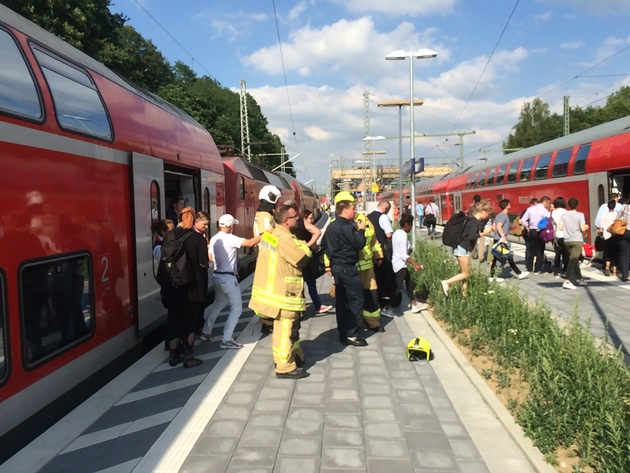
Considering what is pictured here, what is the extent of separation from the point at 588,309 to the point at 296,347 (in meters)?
5.27

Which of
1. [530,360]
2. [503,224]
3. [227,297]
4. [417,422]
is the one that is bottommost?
[417,422]

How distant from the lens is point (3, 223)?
3234mm

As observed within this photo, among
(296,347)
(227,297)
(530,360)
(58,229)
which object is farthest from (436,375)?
(58,229)

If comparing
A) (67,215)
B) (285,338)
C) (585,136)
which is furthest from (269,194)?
(585,136)

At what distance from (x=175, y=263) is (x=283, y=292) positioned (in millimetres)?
1193

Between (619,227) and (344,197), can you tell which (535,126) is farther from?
(344,197)

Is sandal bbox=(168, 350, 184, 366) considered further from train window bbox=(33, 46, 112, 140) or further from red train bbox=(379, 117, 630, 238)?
red train bbox=(379, 117, 630, 238)

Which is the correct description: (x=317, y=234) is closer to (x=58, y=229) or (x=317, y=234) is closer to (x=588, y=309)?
(x=58, y=229)

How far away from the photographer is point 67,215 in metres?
4.04

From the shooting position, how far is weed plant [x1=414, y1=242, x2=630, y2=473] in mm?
3250

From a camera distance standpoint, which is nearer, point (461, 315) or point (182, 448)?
point (182, 448)

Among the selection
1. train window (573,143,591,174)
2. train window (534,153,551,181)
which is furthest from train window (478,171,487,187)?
train window (573,143,591,174)

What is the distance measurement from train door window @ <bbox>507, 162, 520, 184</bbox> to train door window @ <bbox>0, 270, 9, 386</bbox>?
18.2m

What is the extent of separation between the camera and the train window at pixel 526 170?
1702 centimetres
